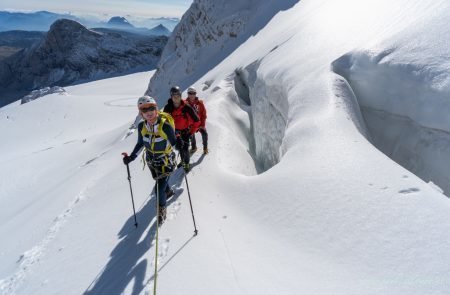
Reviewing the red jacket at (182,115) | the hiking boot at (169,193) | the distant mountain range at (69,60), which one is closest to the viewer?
the hiking boot at (169,193)

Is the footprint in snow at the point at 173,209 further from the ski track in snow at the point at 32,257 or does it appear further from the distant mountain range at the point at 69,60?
the distant mountain range at the point at 69,60

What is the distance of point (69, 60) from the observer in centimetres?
12231

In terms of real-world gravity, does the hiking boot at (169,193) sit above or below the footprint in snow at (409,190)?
below

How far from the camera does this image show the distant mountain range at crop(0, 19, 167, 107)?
12188 centimetres

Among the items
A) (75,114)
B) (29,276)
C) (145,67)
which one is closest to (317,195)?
(29,276)

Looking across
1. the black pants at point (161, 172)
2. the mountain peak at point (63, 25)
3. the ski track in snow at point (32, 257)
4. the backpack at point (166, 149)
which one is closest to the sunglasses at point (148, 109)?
the backpack at point (166, 149)

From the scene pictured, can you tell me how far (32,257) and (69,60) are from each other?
13061cm

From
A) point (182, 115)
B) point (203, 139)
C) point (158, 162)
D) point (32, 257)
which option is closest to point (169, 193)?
point (158, 162)

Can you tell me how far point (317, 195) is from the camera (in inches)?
203

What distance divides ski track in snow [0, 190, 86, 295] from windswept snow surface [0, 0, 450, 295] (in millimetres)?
46

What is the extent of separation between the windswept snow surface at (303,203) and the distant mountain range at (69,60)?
119449mm

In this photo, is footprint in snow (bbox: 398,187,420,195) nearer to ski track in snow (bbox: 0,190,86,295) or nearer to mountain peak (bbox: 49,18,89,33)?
ski track in snow (bbox: 0,190,86,295)

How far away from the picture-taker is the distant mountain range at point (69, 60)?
122m

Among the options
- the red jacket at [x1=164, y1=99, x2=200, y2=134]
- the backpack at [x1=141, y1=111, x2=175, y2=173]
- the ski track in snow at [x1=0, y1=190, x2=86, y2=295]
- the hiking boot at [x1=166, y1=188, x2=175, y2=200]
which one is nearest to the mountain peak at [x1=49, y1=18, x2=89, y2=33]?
the ski track in snow at [x1=0, y1=190, x2=86, y2=295]
